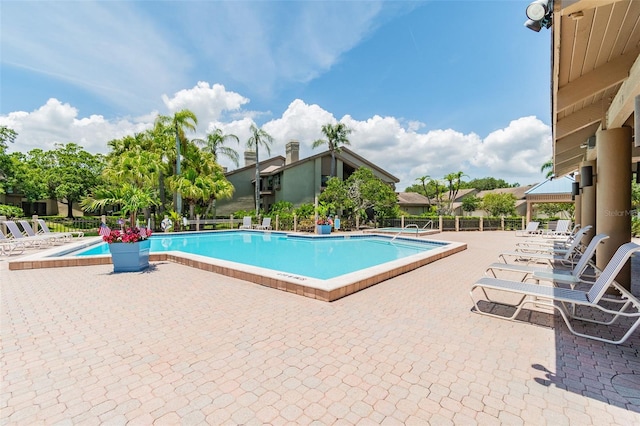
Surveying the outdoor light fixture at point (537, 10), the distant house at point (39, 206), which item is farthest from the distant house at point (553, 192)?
the distant house at point (39, 206)

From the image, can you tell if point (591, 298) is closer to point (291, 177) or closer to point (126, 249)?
point (126, 249)

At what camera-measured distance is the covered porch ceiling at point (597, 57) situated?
3228 millimetres

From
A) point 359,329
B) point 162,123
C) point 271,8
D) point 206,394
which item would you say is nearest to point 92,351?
point 206,394

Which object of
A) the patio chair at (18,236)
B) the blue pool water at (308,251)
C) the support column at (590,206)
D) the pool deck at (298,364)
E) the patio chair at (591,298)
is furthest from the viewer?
the patio chair at (18,236)

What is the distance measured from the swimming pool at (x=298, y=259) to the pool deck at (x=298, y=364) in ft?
1.96

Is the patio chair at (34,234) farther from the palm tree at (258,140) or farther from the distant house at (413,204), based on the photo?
the distant house at (413,204)

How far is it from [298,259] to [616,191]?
884cm

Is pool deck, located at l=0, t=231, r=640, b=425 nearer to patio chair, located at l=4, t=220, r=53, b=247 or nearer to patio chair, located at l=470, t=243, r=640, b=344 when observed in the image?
patio chair, located at l=470, t=243, r=640, b=344

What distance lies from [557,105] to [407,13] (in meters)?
9.68

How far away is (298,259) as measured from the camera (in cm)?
1142

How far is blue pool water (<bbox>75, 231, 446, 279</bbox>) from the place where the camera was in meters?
9.95

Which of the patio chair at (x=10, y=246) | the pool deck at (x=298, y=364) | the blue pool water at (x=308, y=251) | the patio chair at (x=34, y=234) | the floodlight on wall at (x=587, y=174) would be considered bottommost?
the blue pool water at (x=308, y=251)

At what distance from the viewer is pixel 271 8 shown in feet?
38.0

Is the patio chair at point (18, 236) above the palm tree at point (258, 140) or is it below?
below
